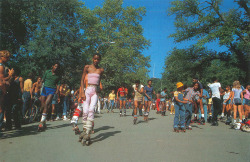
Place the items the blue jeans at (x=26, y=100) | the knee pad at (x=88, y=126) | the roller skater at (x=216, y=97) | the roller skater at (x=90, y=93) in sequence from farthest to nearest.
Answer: the roller skater at (x=216, y=97), the blue jeans at (x=26, y=100), the roller skater at (x=90, y=93), the knee pad at (x=88, y=126)

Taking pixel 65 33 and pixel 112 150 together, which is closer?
pixel 112 150

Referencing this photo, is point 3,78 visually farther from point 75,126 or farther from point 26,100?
point 26,100

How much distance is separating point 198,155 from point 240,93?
6.56 m

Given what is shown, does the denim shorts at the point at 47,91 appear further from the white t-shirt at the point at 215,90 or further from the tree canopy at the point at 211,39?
the tree canopy at the point at 211,39

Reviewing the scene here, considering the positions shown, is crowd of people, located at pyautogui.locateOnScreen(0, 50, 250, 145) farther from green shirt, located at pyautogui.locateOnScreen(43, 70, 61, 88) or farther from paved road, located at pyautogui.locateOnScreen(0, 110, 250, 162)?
paved road, located at pyautogui.locateOnScreen(0, 110, 250, 162)

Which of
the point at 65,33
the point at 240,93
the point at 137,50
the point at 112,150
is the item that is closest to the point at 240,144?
the point at 112,150

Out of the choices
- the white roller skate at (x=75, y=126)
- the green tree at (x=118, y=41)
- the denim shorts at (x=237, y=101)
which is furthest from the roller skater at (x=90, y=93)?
the green tree at (x=118, y=41)

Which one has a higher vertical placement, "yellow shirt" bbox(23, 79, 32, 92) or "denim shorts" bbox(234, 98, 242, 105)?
"yellow shirt" bbox(23, 79, 32, 92)

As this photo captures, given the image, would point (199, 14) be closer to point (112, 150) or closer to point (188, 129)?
point (188, 129)

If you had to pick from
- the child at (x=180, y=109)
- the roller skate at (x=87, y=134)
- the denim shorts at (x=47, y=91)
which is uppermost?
the denim shorts at (x=47, y=91)

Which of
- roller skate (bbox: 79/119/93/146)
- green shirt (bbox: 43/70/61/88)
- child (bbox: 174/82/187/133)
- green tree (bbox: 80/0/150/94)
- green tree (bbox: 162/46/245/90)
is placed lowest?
roller skate (bbox: 79/119/93/146)

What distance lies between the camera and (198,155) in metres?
4.62

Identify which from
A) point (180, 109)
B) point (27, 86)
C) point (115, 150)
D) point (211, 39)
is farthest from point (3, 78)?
point (211, 39)

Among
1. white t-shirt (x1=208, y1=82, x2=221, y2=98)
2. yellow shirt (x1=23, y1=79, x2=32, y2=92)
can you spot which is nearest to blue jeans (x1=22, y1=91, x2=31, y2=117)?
yellow shirt (x1=23, y1=79, x2=32, y2=92)
